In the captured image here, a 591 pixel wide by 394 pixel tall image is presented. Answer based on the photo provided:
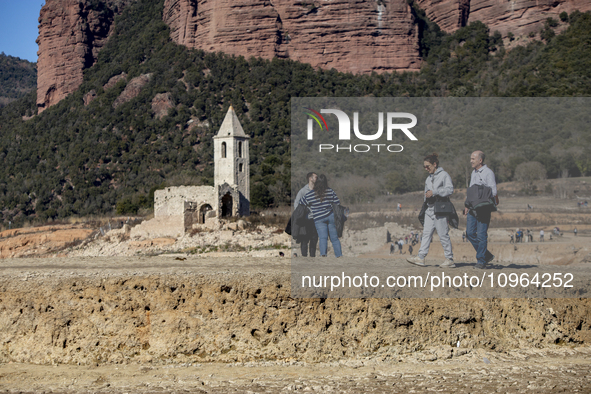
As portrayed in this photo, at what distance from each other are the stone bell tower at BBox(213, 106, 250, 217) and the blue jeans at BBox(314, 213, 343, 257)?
1426 cm

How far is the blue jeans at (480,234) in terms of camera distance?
34.8ft

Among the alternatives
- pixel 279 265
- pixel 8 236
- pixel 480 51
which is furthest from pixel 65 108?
pixel 279 265

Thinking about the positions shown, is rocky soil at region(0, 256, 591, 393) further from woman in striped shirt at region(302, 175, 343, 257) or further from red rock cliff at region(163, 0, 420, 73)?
red rock cliff at region(163, 0, 420, 73)

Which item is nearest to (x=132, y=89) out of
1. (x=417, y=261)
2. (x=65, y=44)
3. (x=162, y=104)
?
(x=162, y=104)

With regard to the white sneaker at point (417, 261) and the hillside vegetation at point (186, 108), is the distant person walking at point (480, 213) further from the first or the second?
the hillside vegetation at point (186, 108)

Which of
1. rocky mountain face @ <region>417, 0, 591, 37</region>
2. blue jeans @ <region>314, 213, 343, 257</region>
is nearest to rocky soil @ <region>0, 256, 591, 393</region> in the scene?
blue jeans @ <region>314, 213, 343, 257</region>

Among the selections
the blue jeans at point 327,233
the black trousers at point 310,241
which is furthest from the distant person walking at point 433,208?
the black trousers at point 310,241

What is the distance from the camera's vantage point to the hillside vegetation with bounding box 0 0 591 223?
41.3 meters

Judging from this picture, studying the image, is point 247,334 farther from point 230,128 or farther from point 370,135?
point 230,128

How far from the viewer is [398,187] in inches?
442

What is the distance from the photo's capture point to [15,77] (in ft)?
375

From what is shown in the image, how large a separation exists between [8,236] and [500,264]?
944 inches

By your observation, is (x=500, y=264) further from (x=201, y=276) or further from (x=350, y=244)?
(x=201, y=276)

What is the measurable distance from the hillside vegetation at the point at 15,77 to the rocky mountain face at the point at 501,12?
78.8 metres
